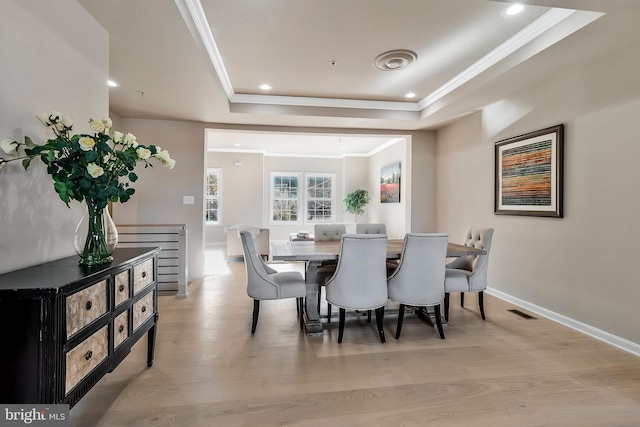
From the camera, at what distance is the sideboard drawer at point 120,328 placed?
1633mm

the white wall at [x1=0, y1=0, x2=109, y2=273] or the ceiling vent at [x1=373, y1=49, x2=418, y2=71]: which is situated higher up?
the ceiling vent at [x1=373, y1=49, x2=418, y2=71]

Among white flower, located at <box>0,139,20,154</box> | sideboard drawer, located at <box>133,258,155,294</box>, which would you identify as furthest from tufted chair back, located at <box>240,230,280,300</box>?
white flower, located at <box>0,139,20,154</box>

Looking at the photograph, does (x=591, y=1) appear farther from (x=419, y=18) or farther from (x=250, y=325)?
(x=250, y=325)

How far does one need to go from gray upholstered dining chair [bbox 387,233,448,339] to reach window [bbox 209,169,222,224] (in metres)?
6.96

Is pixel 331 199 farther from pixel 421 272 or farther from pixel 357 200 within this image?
pixel 421 272

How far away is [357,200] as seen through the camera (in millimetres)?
8109

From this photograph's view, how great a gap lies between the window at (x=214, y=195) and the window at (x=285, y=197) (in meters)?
1.54

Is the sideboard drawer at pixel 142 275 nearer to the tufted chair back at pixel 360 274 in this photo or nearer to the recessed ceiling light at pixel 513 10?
the tufted chair back at pixel 360 274

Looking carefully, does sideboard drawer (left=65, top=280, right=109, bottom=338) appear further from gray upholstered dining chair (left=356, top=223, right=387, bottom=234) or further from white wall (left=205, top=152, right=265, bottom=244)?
white wall (left=205, top=152, right=265, bottom=244)

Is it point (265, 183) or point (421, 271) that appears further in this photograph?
point (265, 183)

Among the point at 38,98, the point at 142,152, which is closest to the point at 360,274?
the point at 142,152

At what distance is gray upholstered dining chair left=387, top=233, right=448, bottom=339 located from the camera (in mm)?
2572

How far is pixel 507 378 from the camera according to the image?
2076 mm

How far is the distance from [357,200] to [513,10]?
19.4ft
